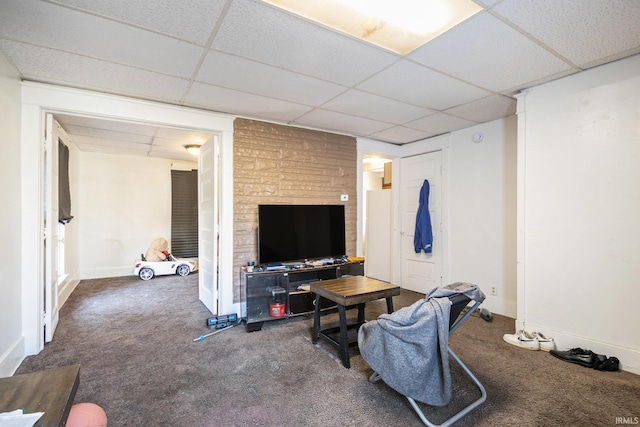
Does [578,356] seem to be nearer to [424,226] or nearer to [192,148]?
[424,226]

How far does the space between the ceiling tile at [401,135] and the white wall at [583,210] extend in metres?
1.49

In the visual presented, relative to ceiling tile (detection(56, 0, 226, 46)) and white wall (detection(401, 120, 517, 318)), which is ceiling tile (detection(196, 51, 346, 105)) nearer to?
ceiling tile (detection(56, 0, 226, 46))

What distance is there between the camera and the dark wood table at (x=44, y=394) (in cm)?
97

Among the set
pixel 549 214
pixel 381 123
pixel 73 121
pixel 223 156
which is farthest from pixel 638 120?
pixel 73 121

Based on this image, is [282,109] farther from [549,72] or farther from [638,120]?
[638,120]

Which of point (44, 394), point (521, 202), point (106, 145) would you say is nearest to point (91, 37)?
point (44, 394)

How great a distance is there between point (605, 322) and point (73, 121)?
608cm

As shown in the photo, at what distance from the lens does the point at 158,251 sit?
228 inches

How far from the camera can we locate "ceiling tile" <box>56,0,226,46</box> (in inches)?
66.1

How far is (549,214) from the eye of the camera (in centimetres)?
274

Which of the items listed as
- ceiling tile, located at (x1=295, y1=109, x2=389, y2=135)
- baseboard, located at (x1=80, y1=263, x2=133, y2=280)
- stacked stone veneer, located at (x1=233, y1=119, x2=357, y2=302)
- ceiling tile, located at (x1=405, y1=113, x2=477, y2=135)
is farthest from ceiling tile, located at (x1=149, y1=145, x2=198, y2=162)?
ceiling tile, located at (x1=405, y1=113, x2=477, y2=135)

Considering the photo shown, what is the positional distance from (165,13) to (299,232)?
253 cm

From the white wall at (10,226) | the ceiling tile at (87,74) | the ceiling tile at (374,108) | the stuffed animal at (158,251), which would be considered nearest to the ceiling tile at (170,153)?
the stuffed animal at (158,251)

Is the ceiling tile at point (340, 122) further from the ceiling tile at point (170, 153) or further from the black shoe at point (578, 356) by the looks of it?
the black shoe at point (578, 356)
